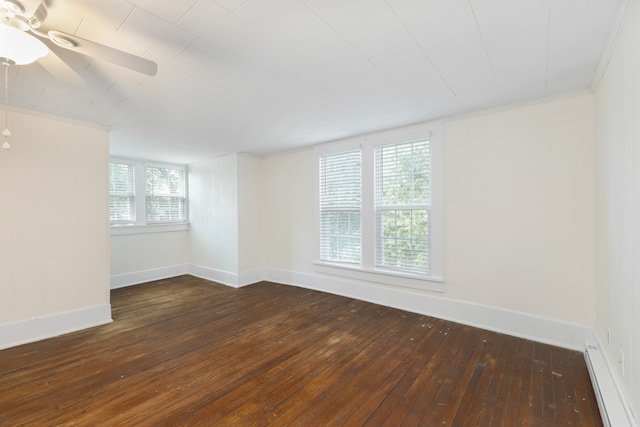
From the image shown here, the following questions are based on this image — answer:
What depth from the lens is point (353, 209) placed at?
13.9ft

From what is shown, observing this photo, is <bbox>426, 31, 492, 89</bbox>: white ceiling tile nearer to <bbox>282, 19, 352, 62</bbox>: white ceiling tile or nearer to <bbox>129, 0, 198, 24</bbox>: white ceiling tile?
<bbox>282, 19, 352, 62</bbox>: white ceiling tile

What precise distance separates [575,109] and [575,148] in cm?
36

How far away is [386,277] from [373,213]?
897 millimetres

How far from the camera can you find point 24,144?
285 centimetres

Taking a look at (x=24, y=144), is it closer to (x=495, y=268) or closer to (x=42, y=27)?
(x=42, y=27)

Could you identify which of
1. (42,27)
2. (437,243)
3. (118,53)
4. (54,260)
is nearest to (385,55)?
(118,53)

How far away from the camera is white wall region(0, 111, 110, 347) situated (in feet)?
9.13

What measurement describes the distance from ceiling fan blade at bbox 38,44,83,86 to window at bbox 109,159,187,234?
3.65 meters

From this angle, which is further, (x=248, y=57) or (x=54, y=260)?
(x=54, y=260)

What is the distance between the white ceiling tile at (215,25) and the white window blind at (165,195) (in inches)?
182

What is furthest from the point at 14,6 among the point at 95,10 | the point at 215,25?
the point at 215,25

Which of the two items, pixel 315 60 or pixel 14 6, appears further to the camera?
pixel 315 60

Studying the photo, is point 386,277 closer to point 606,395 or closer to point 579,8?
point 606,395

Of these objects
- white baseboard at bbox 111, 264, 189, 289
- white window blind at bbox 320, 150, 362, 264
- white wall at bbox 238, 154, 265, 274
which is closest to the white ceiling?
white window blind at bbox 320, 150, 362, 264
